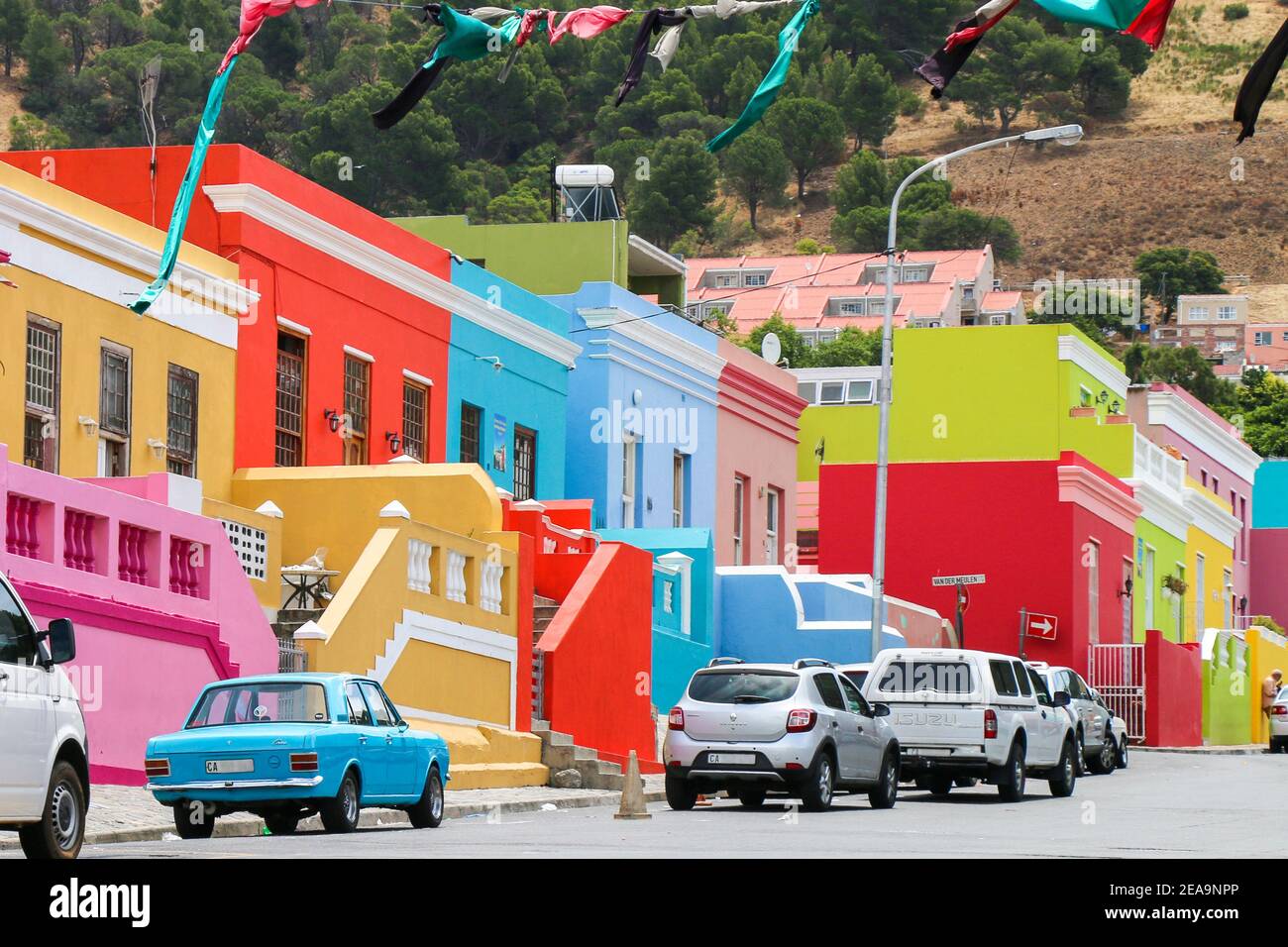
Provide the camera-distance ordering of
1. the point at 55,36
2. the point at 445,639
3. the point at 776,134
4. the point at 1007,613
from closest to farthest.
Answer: the point at 445,639
the point at 1007,613
the point at 55,36
the point at 776,134

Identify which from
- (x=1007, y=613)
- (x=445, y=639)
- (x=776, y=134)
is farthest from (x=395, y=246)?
(x=776, y=134)

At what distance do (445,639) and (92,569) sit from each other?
613cm

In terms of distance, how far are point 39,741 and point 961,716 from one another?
558 inches

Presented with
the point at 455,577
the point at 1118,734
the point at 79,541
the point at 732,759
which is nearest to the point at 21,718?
the point at 79,541

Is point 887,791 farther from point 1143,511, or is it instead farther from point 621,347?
point 1143,511

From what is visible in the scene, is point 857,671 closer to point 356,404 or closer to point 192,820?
point 356,404

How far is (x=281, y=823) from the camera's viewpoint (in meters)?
17.9

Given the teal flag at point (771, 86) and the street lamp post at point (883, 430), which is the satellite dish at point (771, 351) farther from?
the teal flag at point (771, 86)

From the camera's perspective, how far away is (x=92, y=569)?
810 inches

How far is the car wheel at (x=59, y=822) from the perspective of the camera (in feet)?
43.8

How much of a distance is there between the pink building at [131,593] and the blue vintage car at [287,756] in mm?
2696

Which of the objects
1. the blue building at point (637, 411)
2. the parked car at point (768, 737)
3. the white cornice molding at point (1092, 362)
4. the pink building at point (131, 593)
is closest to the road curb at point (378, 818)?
the parked car at point (768, 737)

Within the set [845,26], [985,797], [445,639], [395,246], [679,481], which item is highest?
[845,26]

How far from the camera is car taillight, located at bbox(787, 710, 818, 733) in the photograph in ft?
73.5
